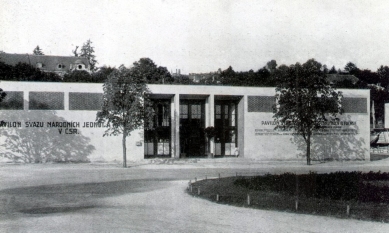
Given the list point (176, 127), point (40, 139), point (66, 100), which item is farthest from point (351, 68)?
point (40, 139)

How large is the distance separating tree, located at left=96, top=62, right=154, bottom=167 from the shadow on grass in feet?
33.0

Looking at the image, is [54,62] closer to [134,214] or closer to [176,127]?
[176,127]

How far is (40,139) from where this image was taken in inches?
1430

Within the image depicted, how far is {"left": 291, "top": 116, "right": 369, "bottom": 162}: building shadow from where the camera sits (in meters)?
41.5

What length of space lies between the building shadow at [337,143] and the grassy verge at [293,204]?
24.3 meters

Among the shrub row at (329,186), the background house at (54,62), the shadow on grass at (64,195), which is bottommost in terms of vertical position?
the shadow on grass at (64,195)

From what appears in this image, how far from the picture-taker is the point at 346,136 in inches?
1671

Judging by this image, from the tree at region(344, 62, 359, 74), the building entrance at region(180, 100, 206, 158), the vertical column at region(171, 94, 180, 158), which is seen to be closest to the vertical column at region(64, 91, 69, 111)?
the vertical column at region(171, 94, 180, 158)

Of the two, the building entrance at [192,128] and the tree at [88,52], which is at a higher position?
the tree at [88,52]

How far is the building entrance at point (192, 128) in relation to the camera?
4259 centimetres

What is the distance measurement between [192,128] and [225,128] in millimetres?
2930

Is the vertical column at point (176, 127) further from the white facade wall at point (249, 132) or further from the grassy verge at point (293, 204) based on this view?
the grassy verge at point (293, 204)

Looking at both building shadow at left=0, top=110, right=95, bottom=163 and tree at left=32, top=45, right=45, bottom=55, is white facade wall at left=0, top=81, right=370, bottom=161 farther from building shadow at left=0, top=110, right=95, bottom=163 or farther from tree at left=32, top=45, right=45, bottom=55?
tree at left=32, top=45, right=45, bottom=55

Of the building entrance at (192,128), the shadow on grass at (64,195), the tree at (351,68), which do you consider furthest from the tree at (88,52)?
the shadow on grass at (64,195)
